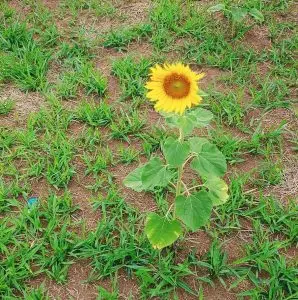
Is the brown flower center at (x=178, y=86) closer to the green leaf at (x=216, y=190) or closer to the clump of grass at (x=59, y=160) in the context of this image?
the green leaf at (x=216, y=190)

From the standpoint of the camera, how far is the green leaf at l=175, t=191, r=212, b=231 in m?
2.19

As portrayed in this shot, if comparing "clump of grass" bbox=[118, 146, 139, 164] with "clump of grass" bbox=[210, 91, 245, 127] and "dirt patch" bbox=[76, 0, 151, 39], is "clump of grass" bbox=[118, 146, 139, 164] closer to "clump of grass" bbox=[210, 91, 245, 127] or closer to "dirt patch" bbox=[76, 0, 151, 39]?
"clump of grass" bbox=[210, 91, 245, 127]

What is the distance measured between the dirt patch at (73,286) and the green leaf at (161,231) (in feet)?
1.45

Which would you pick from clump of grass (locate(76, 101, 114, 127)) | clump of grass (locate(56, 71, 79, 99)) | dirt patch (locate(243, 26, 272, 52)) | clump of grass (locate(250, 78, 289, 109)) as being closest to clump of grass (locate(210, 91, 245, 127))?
clump of grass (locate(250, 78, 289, 109))

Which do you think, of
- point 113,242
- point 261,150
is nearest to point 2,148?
point 113,242

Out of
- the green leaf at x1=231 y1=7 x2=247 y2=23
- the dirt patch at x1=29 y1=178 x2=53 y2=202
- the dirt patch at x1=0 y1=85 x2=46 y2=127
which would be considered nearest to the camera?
the dirt patch at x1=29 y1=178 x2=53 y2=202

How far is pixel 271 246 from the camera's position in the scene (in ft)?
8.38

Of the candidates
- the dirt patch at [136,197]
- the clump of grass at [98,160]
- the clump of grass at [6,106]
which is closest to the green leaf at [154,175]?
the dirt patch at [136,197]

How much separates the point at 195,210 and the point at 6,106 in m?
1.72

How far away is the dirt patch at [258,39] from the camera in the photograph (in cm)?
376

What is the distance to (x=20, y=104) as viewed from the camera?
3371 millimetres

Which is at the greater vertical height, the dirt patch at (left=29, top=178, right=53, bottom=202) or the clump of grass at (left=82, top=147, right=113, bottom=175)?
the clump of grass at (left=82, top=147, right=113, bottom=175)

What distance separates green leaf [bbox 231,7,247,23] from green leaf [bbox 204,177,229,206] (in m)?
1.74

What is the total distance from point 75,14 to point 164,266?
7.99ft
